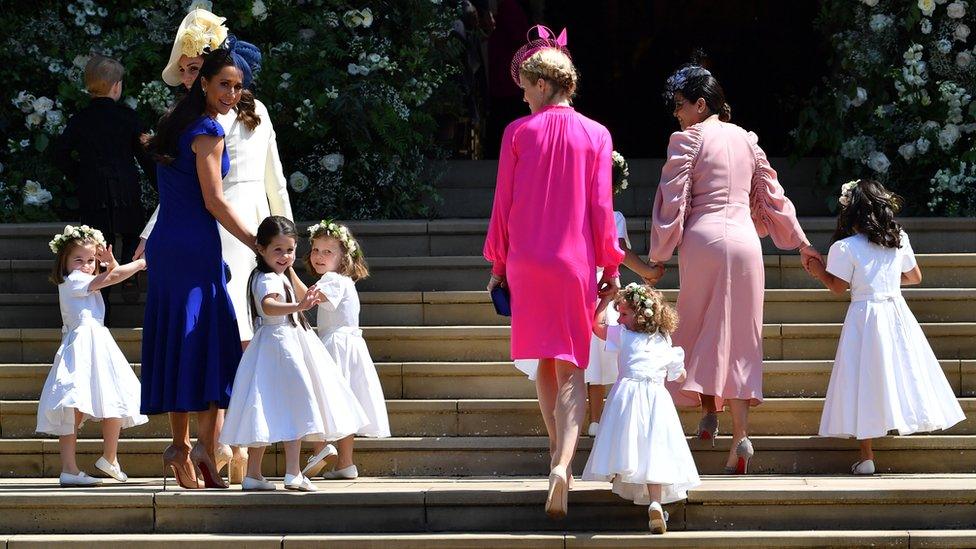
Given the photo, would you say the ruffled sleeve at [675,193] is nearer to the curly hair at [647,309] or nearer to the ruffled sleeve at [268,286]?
the curly hair at [647,309]

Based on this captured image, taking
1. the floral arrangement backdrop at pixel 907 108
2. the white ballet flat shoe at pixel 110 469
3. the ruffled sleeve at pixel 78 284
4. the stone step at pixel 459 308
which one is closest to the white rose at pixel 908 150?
the floral arrangement backdrop at pixel 907 108

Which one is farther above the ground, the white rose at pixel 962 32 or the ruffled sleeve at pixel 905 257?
the white rose at pixel 962 32

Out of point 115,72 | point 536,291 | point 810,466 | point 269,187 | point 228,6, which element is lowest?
point 810,466

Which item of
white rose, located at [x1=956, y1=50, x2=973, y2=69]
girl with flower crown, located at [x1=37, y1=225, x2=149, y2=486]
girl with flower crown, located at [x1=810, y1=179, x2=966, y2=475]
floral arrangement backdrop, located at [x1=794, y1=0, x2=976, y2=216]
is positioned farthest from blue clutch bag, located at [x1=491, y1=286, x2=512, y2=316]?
white rose, located at [x1=956, y1=50, x2=973, y2=69]

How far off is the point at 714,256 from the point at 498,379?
144 cm

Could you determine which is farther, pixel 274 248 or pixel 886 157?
pixel 886 157

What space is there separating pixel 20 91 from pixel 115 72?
2.58 metres

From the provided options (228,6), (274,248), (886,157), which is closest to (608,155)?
(274,248)

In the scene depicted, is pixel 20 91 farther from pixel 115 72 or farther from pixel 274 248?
pixel 274 248

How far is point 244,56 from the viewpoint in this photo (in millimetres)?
7328

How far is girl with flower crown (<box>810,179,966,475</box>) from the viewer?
744cm

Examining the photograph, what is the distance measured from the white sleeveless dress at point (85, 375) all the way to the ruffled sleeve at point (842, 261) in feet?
11.0

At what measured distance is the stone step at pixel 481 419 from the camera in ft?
25.8

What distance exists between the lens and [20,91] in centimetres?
1167
